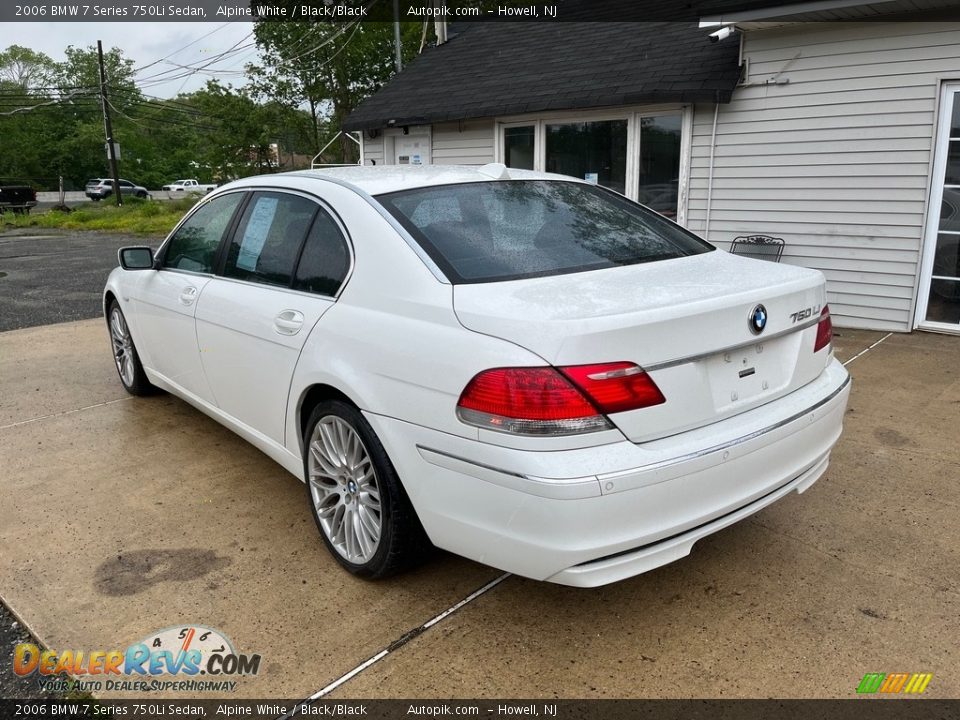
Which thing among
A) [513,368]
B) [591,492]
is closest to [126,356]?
[513,368]

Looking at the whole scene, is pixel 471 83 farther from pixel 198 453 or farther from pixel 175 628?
pixel 175 628

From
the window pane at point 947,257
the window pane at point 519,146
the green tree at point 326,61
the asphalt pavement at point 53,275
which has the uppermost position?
the green tree at point 326,61

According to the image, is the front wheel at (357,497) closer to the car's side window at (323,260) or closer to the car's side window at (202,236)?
the car's side window at (323,260)

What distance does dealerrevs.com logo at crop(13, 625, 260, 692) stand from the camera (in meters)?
2.37

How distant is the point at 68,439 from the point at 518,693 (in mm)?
3480

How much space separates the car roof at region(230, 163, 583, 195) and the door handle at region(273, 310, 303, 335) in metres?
0.59

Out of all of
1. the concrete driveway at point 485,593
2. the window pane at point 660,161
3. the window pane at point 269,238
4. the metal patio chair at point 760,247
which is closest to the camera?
the concrete driveway at point 485,593

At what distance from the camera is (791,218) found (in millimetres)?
7676

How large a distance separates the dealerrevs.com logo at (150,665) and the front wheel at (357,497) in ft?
1.81

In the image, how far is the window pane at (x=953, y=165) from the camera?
6.58 metres

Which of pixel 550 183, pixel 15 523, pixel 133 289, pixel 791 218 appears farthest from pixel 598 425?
pixel 791 218

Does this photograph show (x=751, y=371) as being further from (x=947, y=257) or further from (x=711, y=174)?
(x=711, y=174)

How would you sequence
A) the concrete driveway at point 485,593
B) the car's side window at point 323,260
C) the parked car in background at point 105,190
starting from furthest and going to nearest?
the parked car in background at point 105,190, the car's side window at point 323,260, the concrete driveway at point 485,593

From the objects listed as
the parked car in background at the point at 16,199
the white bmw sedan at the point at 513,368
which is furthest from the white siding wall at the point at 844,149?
the parked car in background at the point at 16,199
